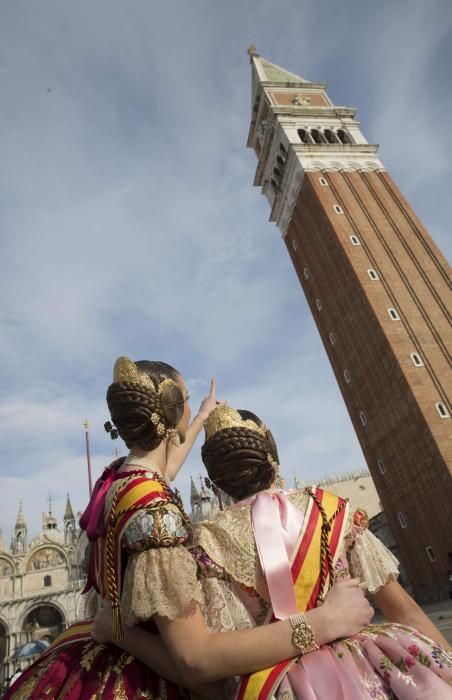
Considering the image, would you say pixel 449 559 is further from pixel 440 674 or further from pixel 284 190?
pixel 284 190

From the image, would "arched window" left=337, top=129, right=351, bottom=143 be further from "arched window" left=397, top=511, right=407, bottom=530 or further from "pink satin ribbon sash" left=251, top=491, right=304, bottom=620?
"pink satin ribbon sash" left=251, top=491, right=304, bottom=620

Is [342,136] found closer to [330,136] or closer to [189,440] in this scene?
[330,136]

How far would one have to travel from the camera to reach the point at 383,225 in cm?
2408

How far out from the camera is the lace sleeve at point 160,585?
1.49 meters

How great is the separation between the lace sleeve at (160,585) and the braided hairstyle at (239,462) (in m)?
0.45

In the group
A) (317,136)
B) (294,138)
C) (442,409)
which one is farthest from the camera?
(317,136)

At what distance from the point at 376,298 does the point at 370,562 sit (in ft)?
66.3

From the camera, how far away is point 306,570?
1.69 meters

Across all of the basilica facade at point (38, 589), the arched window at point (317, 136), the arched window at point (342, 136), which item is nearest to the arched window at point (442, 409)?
the arched window at point (317, 136)

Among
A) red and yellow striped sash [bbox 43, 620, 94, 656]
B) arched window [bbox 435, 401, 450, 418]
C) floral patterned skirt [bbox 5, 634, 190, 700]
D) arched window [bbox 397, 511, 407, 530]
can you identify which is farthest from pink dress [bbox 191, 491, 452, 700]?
arched window [bbox 397, 511, 407, 530]

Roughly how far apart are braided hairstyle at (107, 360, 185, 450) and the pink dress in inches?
18.0

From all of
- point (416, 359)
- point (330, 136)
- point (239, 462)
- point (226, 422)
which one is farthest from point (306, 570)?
point (330, 136)

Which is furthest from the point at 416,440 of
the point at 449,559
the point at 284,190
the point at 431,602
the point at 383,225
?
the point at 284,190

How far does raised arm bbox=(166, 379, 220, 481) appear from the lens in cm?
244
